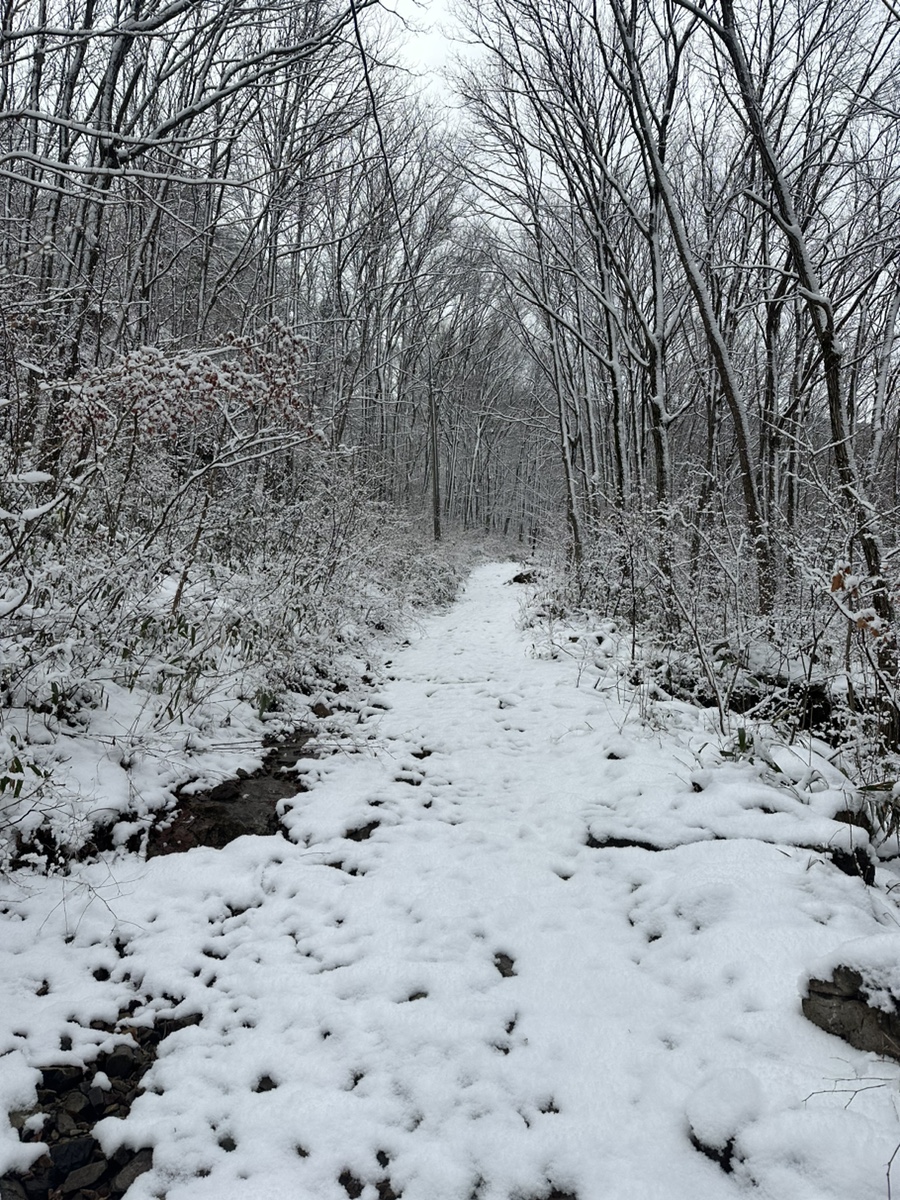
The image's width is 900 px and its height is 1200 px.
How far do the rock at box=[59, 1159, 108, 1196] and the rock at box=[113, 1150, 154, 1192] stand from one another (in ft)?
0.18

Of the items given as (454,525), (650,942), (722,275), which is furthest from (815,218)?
(454,525)

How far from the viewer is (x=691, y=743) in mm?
4332

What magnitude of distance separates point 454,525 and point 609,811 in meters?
27.1

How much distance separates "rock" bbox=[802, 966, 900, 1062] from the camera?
6.03 ft

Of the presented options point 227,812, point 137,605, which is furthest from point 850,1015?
point 137,605

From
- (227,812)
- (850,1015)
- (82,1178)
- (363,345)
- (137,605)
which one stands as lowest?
(82,1178)

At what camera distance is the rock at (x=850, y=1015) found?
1838 millimetres

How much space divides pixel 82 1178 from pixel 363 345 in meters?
14.2

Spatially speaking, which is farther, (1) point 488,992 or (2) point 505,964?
(2) point 505,964

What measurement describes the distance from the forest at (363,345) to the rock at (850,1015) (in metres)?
1.22

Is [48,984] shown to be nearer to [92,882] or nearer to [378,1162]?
[92,882]

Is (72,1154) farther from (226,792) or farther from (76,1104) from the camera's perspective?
(226,792)

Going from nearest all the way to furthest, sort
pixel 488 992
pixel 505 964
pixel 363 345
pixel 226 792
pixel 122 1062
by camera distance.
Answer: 1. pixel 122 1062
2. pixel 488 992
3. pixel 505 964
4. pixel 226 792
5. pixel 363 345

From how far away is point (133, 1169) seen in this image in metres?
1.73
